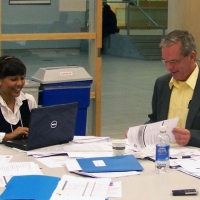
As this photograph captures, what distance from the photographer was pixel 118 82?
1189cm

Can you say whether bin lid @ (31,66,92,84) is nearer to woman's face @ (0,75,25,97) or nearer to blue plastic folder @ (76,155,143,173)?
woman's face @ (0,75,25,97)

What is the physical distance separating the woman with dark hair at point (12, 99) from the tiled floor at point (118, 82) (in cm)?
176

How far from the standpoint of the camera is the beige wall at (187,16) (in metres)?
7.17

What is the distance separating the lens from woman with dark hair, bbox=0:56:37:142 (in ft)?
13.8

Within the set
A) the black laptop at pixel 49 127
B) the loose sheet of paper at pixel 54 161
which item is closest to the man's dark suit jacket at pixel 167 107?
the black laptop at pixel 49 127

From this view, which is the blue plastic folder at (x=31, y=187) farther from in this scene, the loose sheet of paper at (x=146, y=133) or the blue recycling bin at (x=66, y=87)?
the blue recycling bin at (x=66, y=87)

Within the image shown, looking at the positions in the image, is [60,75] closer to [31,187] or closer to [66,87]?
[66,87]

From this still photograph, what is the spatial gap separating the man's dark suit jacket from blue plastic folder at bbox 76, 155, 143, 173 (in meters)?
0.54

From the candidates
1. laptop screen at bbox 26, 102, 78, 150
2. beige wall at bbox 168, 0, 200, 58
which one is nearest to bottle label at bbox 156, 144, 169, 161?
laptop screen at bbox 26, 102, 78, 150

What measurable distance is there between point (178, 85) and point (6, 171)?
1.45m

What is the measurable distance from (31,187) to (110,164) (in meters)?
0.60

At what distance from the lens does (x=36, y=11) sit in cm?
609

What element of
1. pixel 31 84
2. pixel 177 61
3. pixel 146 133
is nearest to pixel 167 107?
pixel 177 61

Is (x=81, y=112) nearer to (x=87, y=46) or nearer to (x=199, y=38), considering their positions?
(x=87, y=46)
